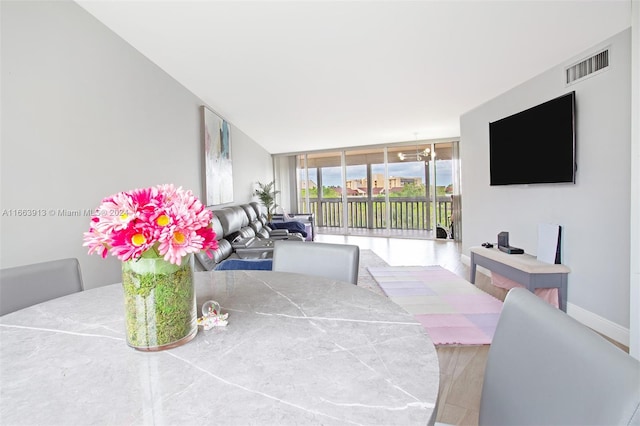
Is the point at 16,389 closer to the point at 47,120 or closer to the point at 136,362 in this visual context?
the point at 136,362

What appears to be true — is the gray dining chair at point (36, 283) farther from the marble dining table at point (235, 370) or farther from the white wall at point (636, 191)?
the white wall at point (636, 191)

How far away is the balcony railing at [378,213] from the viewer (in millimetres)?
7871

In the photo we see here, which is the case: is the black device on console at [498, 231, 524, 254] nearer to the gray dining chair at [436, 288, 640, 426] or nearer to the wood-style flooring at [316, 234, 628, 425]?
the wood-style flooring at [316, 234, 628, 425]

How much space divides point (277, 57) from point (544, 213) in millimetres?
2977

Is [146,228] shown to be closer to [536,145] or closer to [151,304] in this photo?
[151,304]

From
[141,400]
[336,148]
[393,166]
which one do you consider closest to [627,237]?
[141,400]

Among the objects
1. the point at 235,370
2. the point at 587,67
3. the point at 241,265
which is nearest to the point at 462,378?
the point at 241,265

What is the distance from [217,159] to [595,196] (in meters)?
4.14

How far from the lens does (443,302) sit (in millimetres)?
3041

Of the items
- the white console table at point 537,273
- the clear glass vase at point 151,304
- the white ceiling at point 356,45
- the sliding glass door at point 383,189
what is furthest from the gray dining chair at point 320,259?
the sliding glass door at point 383,189

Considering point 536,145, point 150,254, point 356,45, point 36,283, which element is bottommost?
point 36,283

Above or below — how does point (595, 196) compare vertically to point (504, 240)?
above

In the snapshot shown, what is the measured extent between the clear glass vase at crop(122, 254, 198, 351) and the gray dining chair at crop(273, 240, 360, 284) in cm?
85

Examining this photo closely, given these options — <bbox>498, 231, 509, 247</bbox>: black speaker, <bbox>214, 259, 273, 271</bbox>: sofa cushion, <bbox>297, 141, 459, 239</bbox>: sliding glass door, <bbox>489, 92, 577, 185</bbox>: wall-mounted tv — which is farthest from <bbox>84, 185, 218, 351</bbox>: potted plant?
<bbox>297, 141, 459, 239</bbox>: sliding glass door
